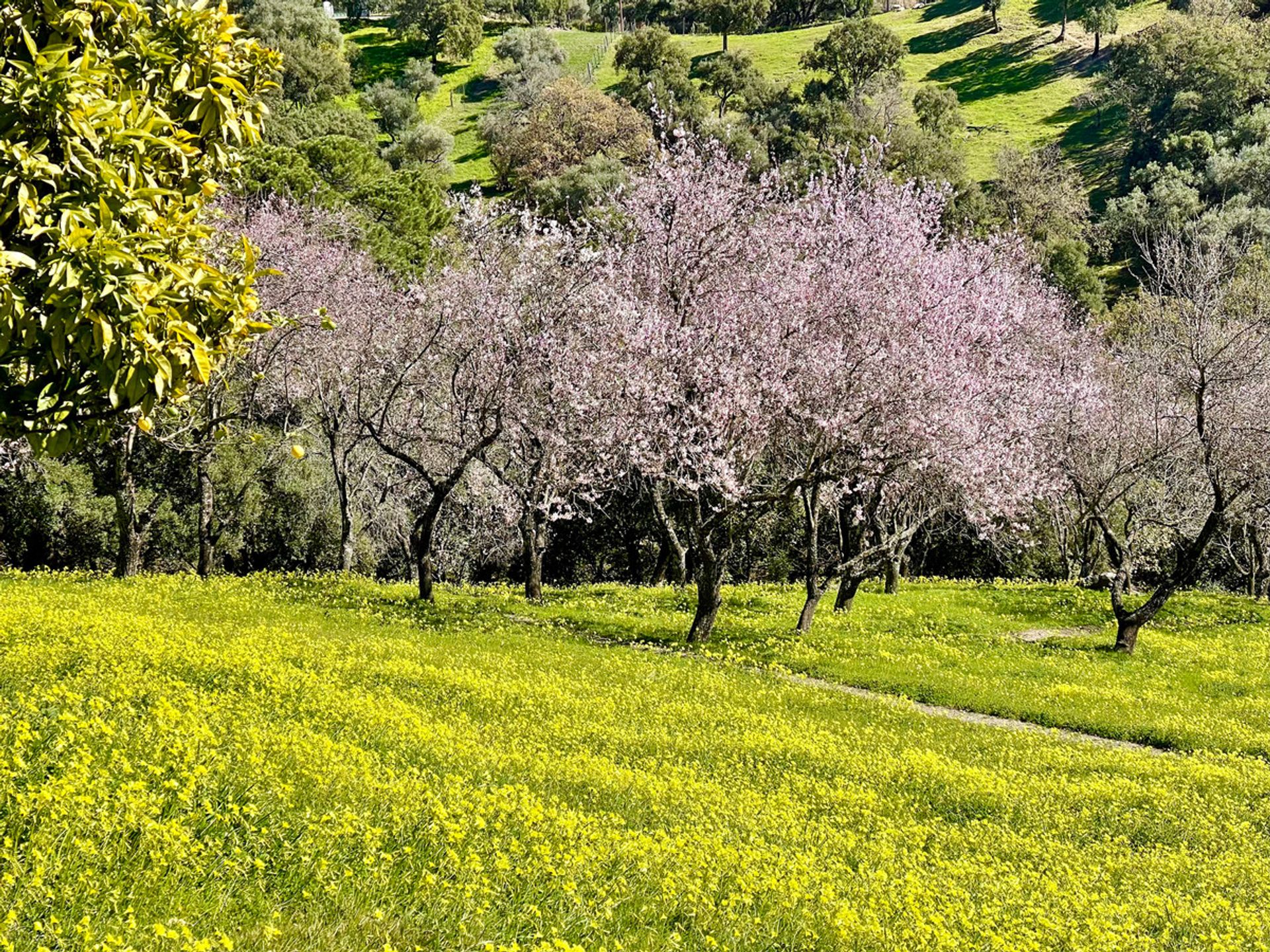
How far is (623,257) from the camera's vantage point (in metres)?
30.7

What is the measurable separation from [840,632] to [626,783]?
1780cm

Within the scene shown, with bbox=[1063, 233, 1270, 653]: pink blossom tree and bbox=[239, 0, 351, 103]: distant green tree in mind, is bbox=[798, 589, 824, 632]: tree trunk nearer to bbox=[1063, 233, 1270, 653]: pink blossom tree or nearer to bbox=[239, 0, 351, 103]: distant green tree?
bbox=[1063, 233, 1270, 653]: pink blossom tree

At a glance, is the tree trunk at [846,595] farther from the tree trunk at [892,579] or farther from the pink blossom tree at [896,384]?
the tree trunk at [892,579]

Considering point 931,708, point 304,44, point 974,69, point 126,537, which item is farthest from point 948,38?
point 126,537

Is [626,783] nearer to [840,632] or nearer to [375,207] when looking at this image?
[840,632]

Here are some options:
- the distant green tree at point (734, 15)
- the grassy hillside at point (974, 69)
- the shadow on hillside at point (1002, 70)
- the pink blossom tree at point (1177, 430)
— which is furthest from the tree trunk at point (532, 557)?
the distant green tree at point (734, 15)

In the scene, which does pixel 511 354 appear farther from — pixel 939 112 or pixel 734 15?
pixel 734 15

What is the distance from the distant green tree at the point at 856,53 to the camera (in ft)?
362

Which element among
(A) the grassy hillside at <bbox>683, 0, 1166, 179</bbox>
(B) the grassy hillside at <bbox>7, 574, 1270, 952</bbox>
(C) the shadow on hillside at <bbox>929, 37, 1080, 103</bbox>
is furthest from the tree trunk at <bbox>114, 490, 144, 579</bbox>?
(C) the shadow on hillside at <bbox>929, 37, 1080, 103</bbox>

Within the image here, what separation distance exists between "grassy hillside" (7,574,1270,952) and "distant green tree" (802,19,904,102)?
10414cm

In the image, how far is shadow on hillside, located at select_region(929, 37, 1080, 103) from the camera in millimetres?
125375

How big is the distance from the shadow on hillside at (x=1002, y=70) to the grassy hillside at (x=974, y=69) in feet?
0.58

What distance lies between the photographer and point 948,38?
143500 mm

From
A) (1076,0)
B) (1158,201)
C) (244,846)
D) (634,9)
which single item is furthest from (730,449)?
→ (634,9)
